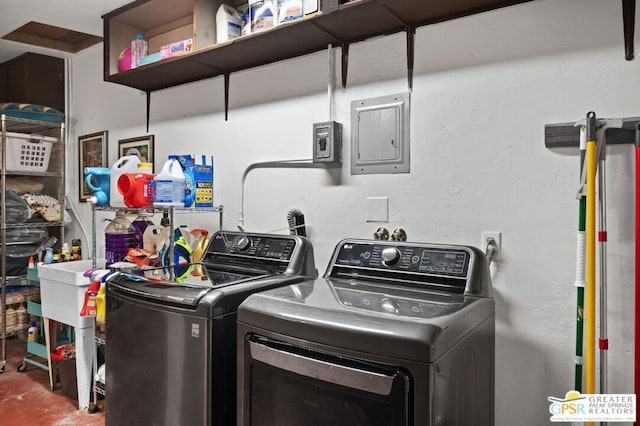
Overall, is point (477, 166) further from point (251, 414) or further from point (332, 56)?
point (251, 414)

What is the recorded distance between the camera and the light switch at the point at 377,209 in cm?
209

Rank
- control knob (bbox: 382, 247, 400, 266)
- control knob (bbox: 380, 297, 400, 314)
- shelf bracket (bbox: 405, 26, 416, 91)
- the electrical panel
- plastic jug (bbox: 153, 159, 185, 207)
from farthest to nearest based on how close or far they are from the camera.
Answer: plastic jug (bbox: 153, 159, 185, 207)
the electrical panel
shelf bracket (bbox: 405, 26, 416, 91)
control knob (bbox: 382, 247, 400, 266)
control knob (bbox: 380, 297, 400, 314)

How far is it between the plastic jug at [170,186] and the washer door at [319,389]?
1118 mm

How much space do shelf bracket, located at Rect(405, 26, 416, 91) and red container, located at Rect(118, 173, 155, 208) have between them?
53.7 inches

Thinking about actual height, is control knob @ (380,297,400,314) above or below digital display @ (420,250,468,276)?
below

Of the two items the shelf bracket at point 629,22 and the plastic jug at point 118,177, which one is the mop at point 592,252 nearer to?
the shelf bracket at point 629,22

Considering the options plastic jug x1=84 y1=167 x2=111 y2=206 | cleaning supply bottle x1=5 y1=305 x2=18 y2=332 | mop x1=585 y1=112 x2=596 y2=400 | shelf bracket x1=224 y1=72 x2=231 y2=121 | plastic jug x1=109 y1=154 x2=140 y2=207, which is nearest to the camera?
mop x1=585 y1=112 x2=596 y2=400

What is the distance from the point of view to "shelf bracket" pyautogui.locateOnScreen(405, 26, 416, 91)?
202 cm

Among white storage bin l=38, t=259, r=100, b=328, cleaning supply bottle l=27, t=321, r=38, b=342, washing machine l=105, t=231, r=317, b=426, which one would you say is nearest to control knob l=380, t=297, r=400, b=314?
washing machine l=105, t=231, r=317, b=426

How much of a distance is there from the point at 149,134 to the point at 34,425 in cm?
191

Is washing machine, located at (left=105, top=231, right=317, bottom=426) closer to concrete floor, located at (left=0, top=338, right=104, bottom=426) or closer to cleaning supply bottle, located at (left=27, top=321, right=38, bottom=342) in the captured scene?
concrete floor, located at (left=0, top=338, right=104, bottom=426)

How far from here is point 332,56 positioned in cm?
226

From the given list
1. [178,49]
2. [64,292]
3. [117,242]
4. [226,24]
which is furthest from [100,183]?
[226,24]

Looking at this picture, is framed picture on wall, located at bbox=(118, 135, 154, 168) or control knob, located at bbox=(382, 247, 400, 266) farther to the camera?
framed picture on wall, located at bbox=(118, 135, 154, 168)
